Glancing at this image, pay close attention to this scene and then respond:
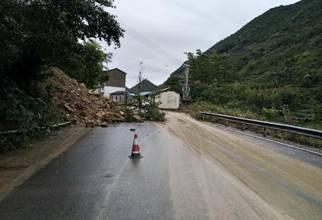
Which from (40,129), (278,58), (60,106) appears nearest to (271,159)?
(40,129)

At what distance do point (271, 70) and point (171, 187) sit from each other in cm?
7482

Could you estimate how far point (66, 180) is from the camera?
7.19 meters

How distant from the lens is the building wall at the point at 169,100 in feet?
213

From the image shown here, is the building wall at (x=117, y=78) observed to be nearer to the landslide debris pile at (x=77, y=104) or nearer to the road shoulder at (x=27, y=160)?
the landslide debris pile at (x=77, y=104)

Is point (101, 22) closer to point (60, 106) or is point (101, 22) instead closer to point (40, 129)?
point (40, 129)

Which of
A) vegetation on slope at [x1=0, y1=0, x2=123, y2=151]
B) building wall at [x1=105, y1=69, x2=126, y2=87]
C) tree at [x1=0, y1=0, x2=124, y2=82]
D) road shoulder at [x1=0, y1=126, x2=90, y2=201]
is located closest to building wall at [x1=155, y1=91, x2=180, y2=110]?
building wall at [x1=105, y1=69, x2=126, y2=87]

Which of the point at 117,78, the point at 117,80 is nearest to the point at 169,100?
the point at 117,80

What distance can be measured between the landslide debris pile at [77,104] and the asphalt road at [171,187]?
11.4 m

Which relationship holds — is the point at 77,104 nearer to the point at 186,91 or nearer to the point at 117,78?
the point at 186,91

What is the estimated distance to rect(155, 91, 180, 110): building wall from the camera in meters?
65.1

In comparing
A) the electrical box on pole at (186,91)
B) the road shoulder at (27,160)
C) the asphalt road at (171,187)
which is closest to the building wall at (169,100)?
the electrical box on pole at (186,91)

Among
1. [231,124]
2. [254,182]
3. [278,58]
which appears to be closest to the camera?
[254,182]

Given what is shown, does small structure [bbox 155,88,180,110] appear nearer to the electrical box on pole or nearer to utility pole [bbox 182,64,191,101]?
the electrical box on pole

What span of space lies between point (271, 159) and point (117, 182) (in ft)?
17.1
